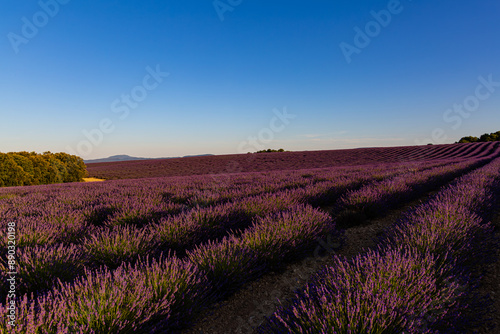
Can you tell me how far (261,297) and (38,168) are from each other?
24.6m

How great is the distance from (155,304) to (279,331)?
88cm

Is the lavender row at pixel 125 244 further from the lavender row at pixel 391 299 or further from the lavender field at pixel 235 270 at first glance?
the lavender row at pixel 391 299

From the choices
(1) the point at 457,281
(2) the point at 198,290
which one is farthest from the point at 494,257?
(2) the point at 198,290

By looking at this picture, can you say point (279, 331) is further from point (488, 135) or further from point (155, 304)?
point (488, 135)

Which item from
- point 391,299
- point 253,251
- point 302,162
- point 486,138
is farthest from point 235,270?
point 486,138

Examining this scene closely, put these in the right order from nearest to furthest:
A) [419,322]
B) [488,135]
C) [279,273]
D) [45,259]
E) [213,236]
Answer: [419,322]
[45,259]
[279,273]
[213,236]
[488,135]

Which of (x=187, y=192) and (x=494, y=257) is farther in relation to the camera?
(x=187, y=192)

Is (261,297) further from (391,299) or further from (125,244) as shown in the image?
(125,244)

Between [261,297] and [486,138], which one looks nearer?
[261,297]

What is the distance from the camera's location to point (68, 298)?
4.97 feet

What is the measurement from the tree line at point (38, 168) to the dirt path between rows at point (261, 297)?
2192cm

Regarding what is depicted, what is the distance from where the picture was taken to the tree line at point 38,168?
1650 centimetres

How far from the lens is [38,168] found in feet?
63.5

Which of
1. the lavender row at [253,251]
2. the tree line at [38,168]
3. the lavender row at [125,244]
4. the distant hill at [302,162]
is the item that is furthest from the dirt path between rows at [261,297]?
the tree line at [38,168]
